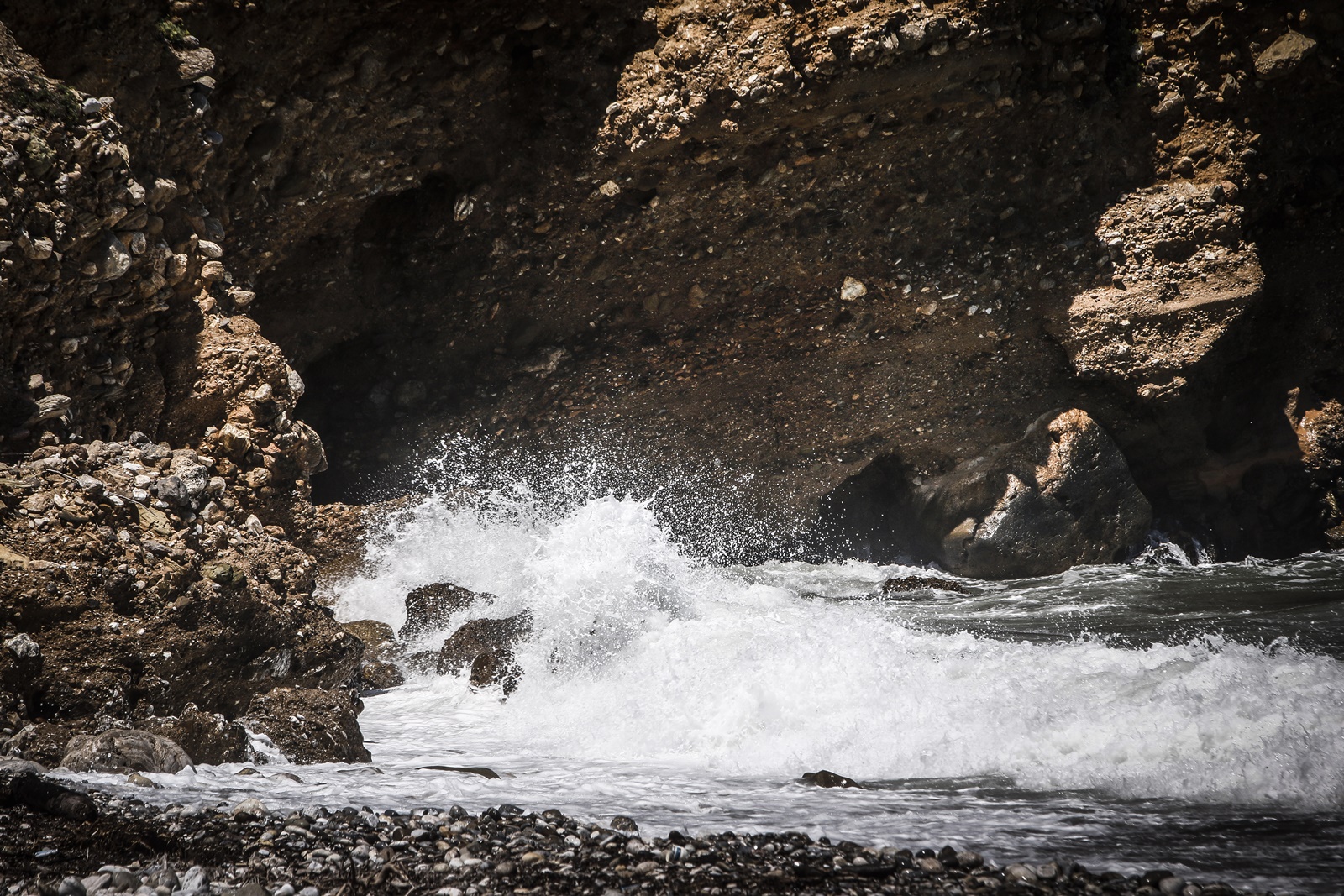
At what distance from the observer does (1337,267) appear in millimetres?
9219

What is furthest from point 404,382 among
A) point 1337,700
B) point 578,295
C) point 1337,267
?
point 1337,267

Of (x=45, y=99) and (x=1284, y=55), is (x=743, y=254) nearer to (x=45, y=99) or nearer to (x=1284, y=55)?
(x=1284, y=55)

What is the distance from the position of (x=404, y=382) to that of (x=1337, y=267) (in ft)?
35.0

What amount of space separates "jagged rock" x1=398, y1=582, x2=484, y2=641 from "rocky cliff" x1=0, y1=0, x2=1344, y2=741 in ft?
3.76

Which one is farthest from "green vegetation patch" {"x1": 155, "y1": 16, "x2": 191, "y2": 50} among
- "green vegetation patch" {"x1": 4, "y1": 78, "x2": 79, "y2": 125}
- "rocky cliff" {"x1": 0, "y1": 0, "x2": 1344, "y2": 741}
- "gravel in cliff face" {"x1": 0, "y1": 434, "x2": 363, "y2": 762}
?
"gravel in cliff face" {"x1": 0, "y1": 434, "x2": 363, "y2": 762}

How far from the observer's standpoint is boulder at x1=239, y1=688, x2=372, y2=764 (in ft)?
14.2

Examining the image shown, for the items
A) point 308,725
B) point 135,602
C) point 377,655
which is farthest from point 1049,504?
point 135,602

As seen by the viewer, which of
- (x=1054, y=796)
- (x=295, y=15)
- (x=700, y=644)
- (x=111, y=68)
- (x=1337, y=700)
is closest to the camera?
(x=1054, y=796)

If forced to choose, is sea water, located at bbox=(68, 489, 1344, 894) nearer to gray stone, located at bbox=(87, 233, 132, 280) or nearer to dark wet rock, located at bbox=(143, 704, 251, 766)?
dark wet rock, located at bbox=(143, 704, 251, 766)

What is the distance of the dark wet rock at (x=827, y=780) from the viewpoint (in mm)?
3951

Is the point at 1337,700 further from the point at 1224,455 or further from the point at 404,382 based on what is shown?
the point at 404,382

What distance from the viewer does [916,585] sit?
910cm

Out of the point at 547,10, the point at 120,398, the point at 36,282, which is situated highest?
the point at 547,10

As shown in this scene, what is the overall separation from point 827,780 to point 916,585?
18.0 feet
